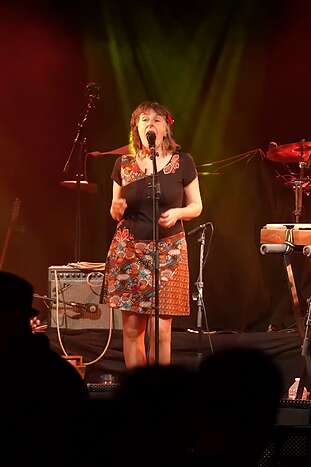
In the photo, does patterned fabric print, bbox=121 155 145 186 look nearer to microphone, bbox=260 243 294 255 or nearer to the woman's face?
the woman's face

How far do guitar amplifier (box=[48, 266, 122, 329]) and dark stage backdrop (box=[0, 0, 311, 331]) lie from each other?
1261mm

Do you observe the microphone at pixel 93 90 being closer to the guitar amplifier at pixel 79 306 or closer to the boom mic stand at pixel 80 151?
the boom mic stand at pixel 80 151

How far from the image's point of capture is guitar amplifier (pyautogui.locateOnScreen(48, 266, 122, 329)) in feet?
20.6

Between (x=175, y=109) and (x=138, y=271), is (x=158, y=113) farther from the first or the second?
(x=175, y=109)

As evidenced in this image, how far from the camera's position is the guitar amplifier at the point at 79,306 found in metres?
6.27

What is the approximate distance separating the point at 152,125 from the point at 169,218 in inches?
22.5

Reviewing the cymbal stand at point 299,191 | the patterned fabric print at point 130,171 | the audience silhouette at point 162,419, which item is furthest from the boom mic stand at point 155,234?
the audience silhouette at point 162,419

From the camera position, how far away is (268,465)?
2.29 metres

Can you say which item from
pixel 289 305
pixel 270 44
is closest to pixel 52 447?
pixel 289 305

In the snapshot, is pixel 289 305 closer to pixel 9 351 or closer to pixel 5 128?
pixel 5 128

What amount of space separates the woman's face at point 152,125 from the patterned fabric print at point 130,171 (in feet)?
0.44

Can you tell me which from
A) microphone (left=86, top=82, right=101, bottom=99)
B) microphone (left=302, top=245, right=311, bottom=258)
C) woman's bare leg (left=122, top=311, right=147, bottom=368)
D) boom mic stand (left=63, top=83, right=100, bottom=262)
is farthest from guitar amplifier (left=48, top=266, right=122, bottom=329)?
microphone (left=302, top=245, right=311, bottom=258)

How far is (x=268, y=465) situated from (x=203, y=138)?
5726 millimetres

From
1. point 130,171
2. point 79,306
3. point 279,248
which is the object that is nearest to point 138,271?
point 130,171
